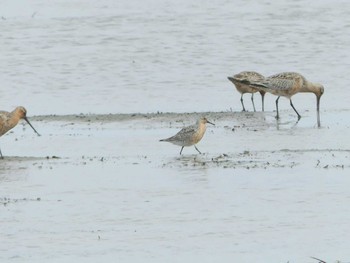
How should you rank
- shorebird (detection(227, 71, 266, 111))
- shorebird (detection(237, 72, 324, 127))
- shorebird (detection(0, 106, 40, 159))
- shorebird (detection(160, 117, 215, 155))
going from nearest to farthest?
shorebird (detection(160, 117, 215, 155)) → shorebird (detection(0, 106, 40, 159)) → shorebird (detection(237, 72, 324, 127)) → shorebird (detection(227, 71, 266, 111))

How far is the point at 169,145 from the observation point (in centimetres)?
1622

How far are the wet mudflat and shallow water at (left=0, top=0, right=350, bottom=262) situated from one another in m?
0.02

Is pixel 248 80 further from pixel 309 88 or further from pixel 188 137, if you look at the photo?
pixel 188 137

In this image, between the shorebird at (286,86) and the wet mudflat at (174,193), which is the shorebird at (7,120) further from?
the shorebird at (286,86)

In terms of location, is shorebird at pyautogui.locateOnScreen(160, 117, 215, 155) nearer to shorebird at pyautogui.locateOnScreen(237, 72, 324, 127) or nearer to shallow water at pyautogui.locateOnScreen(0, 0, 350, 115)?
shorebird at pyautogui.locateOnScreen(237, 72, 324, 127)

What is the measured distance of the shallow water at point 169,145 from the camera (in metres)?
10.7

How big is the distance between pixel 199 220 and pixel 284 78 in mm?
8519

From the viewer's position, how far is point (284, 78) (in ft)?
64.1

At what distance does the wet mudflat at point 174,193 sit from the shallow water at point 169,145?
2 cm

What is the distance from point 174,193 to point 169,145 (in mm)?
3706

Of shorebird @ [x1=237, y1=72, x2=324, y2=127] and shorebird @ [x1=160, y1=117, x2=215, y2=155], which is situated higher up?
shorebird @ [x1=237, y1=72, x2=324, y2=127]

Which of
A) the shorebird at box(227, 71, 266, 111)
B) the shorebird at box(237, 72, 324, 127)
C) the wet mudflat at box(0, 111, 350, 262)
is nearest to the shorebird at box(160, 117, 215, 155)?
the wet mudflat at box(0, 111, 350, 262)

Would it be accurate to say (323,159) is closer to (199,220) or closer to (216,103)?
(199,220)

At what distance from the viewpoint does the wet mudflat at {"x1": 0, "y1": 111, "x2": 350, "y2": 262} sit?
10328mm
